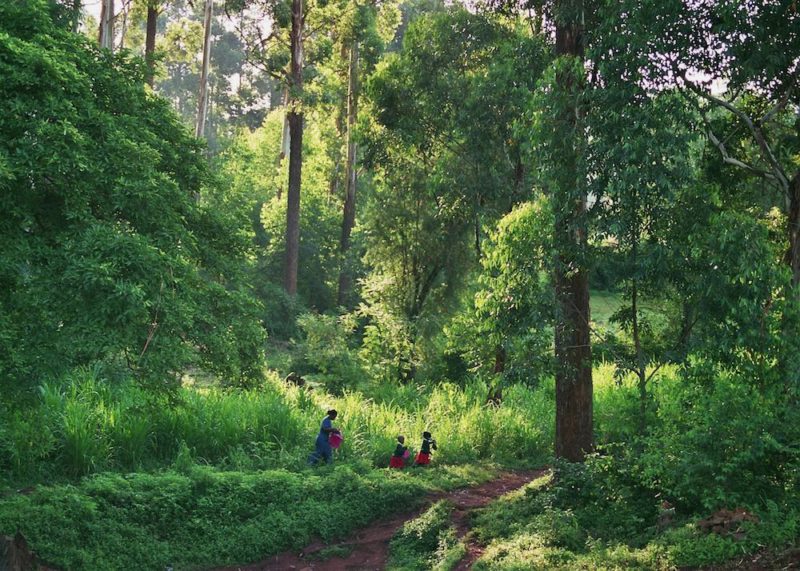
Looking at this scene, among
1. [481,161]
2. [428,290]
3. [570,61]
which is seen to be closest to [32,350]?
[570,61]

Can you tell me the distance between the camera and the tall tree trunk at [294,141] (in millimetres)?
26219

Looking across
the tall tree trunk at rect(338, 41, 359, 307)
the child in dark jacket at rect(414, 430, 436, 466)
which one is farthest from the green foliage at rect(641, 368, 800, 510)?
the tall tree trunk at rect(338, 41, 359, 307)

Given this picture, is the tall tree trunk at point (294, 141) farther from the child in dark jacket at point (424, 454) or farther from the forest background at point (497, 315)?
the child in dark jacket at point (424, 454)

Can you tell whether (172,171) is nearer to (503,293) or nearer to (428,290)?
(503,293)

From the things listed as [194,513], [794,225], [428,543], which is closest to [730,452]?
[794,225]

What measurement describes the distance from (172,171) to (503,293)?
516 centimetres

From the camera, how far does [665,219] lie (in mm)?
9984

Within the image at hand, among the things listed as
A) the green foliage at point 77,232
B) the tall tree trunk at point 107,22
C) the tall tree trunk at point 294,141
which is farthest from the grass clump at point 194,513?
the tall tree trunk at point 107,22

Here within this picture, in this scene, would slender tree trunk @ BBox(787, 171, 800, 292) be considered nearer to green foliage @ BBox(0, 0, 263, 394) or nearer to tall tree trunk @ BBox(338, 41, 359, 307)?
green foliage @ BBox(0, 0, 263, 394)

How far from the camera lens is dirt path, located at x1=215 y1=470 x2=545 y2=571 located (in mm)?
10281

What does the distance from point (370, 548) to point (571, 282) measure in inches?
194

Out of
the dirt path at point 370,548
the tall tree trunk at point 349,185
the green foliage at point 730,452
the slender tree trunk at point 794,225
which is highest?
Answer: the tall tree trunk at point 349,185

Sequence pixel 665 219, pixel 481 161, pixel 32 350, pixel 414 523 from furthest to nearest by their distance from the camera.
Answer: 1. pixel 481 161
2. pixel 414 523
3. pixel 665 219
4. pixel 32 350

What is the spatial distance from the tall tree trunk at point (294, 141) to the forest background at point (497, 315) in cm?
986
